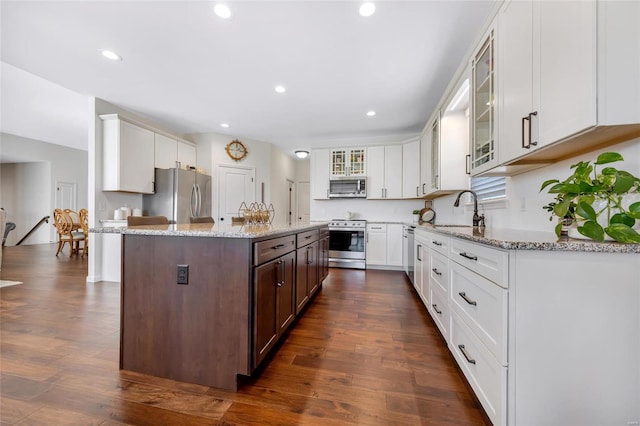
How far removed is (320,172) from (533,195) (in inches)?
153

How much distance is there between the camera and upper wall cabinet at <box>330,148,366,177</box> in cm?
517

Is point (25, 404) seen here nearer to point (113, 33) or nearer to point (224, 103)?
point (113, 33)

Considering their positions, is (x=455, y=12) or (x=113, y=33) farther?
(x=113, y=33)

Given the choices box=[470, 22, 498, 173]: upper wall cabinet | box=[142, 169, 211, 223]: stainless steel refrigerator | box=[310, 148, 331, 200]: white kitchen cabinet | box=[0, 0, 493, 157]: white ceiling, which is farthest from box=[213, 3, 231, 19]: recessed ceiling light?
box=[310, 148, 331, 200]: white kitchen cabinet

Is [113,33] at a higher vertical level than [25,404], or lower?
higher

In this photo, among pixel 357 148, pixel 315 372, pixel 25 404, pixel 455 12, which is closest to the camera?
pixel 25 404

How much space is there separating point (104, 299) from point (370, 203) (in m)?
4.54

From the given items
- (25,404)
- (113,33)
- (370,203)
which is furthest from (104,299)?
(370,203)

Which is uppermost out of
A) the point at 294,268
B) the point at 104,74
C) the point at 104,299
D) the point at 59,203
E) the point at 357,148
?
the point at 104,74

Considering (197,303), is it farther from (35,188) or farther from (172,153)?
(35,188)

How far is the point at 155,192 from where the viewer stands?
14.5 feet

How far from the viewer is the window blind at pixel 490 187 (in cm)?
239

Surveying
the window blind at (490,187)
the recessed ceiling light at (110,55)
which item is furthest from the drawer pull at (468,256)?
the recessed ceiling light at (110,55)

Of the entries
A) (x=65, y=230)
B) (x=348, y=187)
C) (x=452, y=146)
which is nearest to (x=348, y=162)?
(x=348, y=187)
